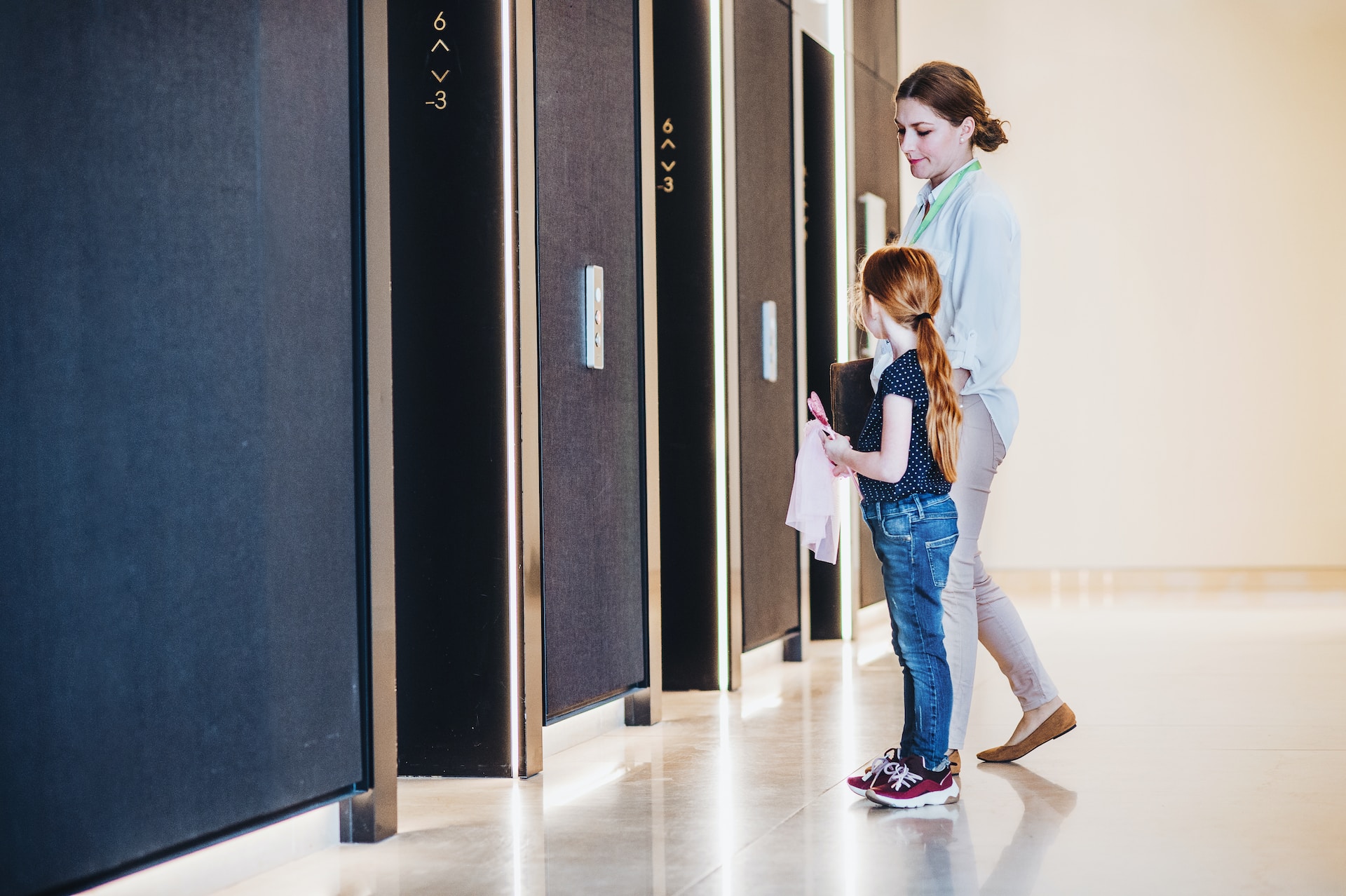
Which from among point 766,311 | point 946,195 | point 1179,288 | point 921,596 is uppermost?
Result: point 1179,288

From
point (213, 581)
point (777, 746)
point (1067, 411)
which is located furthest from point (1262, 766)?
point (1067, 411)

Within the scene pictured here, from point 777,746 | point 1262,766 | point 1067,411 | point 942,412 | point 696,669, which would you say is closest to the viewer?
point 942,412

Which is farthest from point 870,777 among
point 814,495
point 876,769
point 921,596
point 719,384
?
point 719,384

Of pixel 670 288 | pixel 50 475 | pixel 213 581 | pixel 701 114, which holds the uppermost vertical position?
pixel 701 114

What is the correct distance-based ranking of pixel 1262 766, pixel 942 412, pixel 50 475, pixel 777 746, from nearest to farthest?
pixel 50 475, pixel 942 412, pixel 1262 766, pixel 777 746

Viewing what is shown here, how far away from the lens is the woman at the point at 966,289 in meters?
2.61

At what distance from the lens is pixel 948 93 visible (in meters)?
2.68

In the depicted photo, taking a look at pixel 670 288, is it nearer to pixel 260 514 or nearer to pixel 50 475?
pixel 260 514

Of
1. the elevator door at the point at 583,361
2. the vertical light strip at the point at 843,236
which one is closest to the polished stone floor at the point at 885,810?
the elevator door at the point at 583,361

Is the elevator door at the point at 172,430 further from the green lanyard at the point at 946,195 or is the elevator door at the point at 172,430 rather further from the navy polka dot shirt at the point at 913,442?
the green lanyard at the point at 946,195

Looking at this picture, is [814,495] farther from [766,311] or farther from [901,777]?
[766,311]

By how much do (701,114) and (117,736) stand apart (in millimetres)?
2780

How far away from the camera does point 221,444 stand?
1.98m

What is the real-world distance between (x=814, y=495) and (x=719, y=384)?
1542 millimetres
